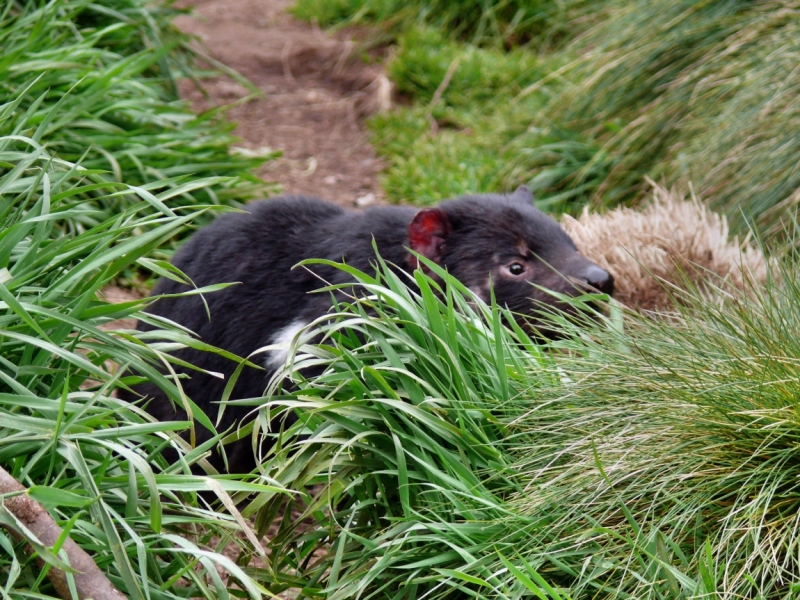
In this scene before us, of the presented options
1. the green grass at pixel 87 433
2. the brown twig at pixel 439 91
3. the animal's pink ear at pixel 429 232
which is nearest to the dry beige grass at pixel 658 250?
the animal's pink ear at pixel 429 232

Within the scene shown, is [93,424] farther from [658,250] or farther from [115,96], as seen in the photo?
[115,96]

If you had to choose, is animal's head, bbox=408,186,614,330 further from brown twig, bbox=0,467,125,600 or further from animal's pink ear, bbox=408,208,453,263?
brown twig, bbox=0,467,125,600

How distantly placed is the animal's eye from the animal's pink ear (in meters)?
0.28

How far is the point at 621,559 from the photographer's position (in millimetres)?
2145

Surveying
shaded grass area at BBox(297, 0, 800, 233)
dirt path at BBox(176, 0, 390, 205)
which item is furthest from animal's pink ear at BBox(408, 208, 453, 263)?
dirt path at BBox(176, 0, 390, 205)

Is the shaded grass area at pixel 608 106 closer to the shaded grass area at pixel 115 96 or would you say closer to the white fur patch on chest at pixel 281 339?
the shaded grass area at pixel 115 96

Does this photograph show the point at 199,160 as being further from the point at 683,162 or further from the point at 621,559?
the point at 621,559

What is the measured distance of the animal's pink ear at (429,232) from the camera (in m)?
3.52

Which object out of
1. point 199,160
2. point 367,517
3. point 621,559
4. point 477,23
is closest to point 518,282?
point 367,517

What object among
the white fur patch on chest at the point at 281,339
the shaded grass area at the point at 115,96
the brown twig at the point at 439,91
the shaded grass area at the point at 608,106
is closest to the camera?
the white fur patch on chest at the point at 281,339

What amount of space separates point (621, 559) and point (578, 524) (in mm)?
138

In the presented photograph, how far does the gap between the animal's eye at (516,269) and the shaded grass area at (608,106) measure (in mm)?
1466

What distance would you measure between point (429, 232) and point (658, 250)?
0.98 m

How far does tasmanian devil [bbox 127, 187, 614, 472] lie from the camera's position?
3.45 m
